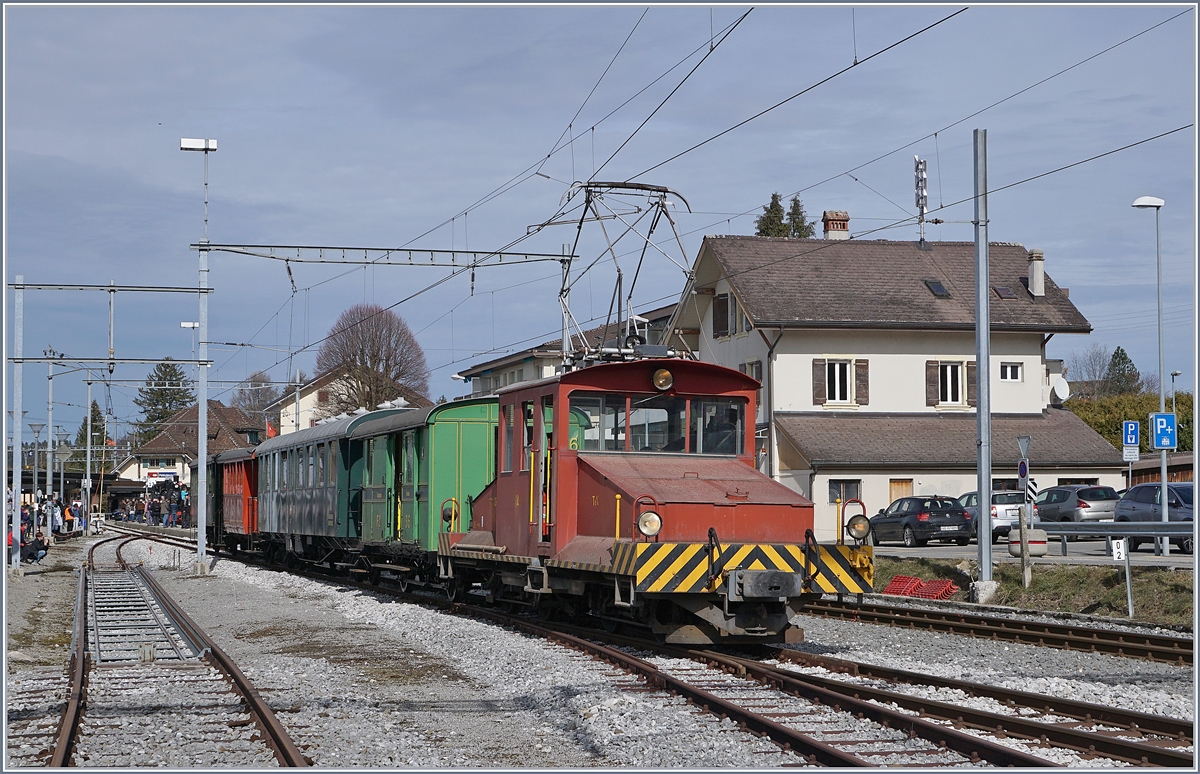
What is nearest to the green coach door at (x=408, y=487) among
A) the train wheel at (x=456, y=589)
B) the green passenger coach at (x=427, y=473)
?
the green passenger coach at (x=427, y=473)

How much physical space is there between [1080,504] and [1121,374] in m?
71.1

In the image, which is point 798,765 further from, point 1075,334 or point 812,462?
point 1075,334

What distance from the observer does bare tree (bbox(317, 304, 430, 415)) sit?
6975cm

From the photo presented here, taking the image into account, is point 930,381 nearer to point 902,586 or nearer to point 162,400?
point 902,586

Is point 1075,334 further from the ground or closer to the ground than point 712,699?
further from the ground

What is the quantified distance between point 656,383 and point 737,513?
1788 millimetres

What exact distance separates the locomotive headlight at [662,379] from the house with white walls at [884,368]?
2480 cm

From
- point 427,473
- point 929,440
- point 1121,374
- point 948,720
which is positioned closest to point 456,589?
point 427,473

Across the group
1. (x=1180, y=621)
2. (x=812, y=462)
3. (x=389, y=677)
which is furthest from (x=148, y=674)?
(x=812, y=462)

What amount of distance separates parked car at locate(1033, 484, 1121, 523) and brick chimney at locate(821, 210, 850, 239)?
52.4 feet

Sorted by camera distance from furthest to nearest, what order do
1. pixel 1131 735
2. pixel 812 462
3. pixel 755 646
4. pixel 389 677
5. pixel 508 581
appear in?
pixel 812 462 → pixel 508 581 → pixel 755 646 → pixel 389 677 → pixel 1131 735

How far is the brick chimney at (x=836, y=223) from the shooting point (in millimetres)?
Result: 46875

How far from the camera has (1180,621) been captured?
15.5 m

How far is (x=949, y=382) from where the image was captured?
41.5 m
